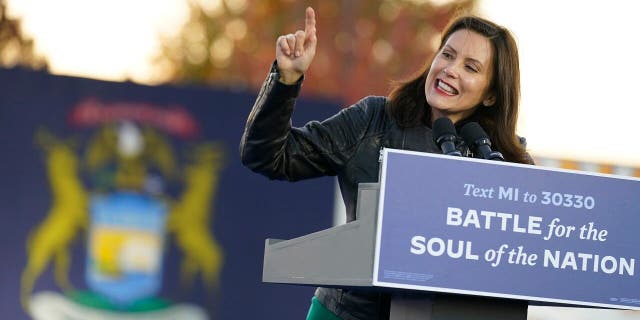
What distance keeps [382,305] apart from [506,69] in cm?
81

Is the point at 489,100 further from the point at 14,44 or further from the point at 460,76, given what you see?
the point at 14,44

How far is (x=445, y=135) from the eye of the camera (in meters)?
3.09

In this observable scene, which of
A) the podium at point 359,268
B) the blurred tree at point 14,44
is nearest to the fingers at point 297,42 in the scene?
the podium at point 359,268

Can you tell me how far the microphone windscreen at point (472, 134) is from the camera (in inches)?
125

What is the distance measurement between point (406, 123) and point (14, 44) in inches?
697

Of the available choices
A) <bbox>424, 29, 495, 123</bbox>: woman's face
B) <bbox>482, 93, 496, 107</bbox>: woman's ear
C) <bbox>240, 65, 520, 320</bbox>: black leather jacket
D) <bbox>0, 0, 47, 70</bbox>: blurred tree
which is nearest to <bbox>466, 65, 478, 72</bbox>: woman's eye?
<bbox>424, 29, 495, 123</bbox>: woman's face

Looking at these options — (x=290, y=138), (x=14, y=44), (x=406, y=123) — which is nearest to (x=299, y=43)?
(x=290, y=138)

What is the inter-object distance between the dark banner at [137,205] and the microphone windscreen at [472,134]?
545cm

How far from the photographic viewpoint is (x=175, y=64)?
1164 inches

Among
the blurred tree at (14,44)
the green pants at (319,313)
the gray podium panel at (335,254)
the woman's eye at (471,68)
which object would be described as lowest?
the green pants at (319,313)

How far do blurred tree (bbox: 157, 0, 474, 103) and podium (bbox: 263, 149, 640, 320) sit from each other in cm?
2498

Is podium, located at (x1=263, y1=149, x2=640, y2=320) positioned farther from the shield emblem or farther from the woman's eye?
the shield emblem

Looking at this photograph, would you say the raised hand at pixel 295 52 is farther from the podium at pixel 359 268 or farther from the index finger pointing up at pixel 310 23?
the podium at pixel 359 268

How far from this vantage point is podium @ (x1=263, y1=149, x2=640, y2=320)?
8.56 ft
